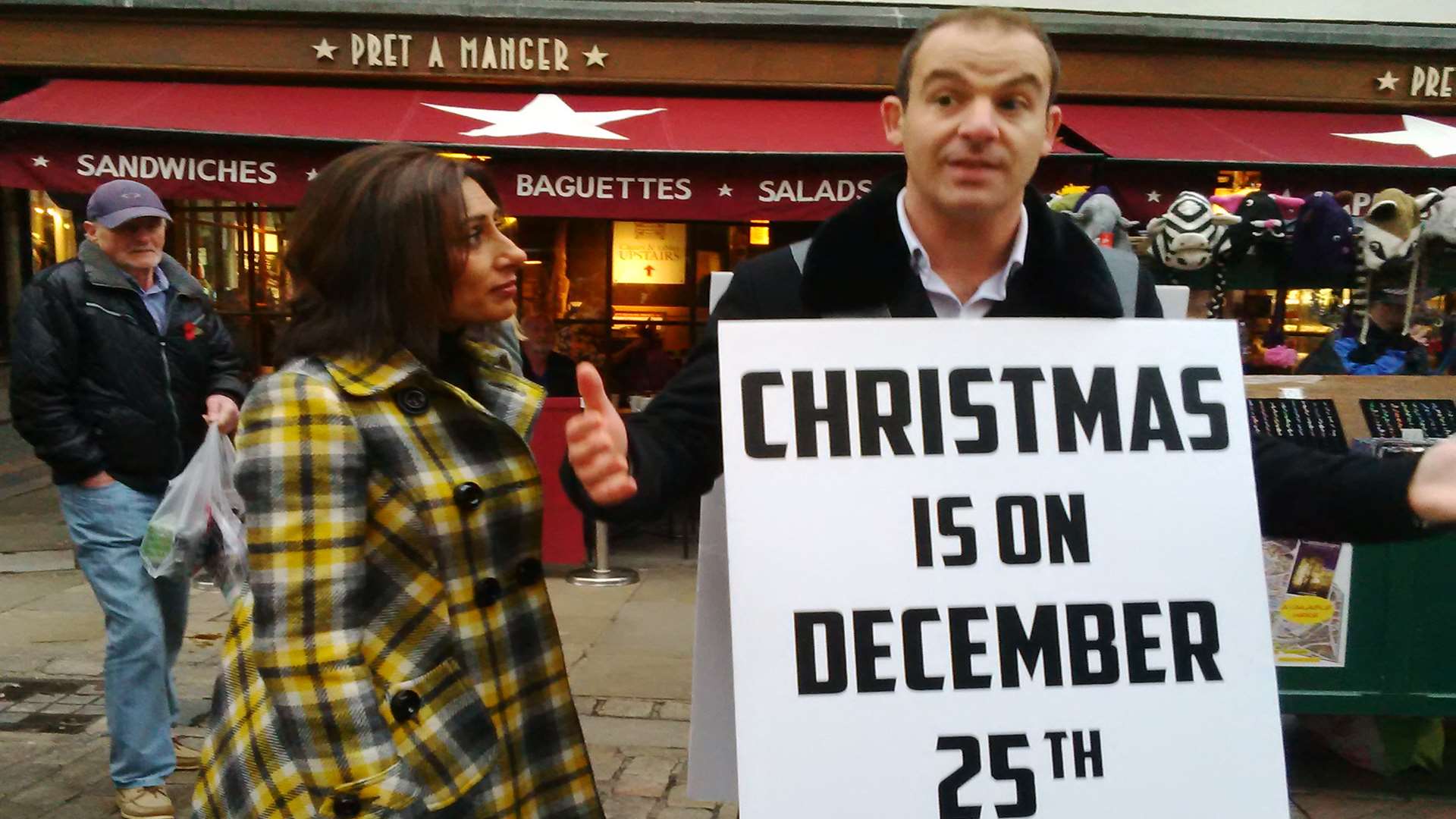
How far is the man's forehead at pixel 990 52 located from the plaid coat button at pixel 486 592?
3.66 ft

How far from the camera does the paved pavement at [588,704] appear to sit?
13.3 ft

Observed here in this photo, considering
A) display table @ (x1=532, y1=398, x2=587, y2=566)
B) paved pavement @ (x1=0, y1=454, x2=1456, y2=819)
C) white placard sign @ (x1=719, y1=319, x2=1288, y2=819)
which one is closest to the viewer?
white placard sign @ (x1=719, y1=319, x2=1288, y2=819)

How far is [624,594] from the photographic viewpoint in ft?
22.9

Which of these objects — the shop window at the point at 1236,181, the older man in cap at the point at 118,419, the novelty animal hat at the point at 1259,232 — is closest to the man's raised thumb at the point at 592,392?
the older man in cap at the point at 118,419

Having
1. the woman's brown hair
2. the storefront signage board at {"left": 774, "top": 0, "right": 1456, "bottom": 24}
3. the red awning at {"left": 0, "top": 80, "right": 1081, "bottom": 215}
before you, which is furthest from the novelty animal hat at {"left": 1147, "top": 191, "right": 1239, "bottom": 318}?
the storefront signage board at {"left": 774, "top": 0, "right": 1456, "bottom": 24}

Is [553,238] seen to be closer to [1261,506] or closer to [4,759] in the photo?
[4,759]

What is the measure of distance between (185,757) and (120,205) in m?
2.11

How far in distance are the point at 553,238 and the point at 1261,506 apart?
834cm

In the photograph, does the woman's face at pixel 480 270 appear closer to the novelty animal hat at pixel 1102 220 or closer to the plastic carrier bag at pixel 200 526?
the plastic carrier bag at pixel 200 526

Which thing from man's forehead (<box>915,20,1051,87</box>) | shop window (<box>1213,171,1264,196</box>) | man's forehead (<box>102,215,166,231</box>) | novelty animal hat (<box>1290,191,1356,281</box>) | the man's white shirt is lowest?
the man's white shirt

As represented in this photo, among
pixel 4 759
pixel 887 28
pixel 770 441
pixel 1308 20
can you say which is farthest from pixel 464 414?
pixel 1308 20

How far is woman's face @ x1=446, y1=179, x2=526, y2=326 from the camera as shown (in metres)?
2.06

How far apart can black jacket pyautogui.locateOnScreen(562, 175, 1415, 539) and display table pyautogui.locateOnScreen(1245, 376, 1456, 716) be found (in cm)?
272

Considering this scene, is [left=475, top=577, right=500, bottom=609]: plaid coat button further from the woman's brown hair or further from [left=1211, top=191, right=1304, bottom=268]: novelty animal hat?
[left=1211, top=191, right=1304, bottom=268]: novelty animal hat
